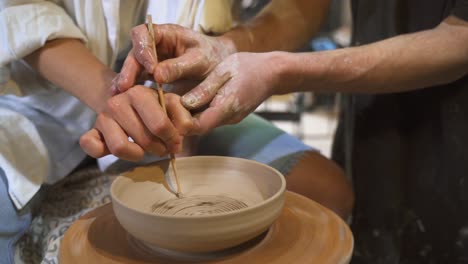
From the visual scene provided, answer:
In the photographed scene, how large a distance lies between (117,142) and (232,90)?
23cm

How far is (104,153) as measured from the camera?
0.86 metres

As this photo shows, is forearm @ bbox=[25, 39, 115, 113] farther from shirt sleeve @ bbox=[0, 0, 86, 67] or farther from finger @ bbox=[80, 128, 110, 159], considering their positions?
finger @ bbox=[80, 128, 110, 159]

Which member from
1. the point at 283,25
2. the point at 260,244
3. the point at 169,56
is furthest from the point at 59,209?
the point at 283,25

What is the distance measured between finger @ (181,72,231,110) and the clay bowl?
0.12 metres

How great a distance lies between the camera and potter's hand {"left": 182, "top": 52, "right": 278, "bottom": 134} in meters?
0.89

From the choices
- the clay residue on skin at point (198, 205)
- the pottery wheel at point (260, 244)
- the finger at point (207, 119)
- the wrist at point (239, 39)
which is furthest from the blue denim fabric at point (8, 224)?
the wrist at point (239, 39)

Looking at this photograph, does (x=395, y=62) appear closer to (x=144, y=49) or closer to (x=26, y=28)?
(x=144, y=49)

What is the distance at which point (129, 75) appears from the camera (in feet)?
2.97

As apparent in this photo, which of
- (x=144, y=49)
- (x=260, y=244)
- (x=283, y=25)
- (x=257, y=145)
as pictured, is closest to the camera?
(x=260, y=244)

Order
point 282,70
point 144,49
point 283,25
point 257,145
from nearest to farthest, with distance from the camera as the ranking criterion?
point 144,49, point 282,70, point 257,145, point 283,25

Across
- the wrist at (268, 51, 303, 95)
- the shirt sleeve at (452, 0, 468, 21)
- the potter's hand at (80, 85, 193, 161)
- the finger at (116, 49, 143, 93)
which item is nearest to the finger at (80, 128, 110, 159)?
the potter's hand at (80, 85, 193, 161)

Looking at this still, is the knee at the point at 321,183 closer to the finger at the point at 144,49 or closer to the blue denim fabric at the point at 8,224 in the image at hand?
the finger at the point at 144,49

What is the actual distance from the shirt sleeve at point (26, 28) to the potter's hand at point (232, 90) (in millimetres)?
381

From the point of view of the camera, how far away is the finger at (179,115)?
85cm
